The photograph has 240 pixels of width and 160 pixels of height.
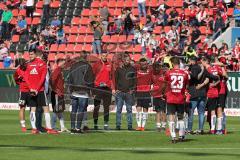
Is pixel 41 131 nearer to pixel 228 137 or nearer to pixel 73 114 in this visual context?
pixel 73 114

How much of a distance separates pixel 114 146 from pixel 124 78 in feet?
21.1

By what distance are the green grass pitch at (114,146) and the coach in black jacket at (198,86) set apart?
105cm

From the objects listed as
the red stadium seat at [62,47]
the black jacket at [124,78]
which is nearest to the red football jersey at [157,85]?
the black jacket at [124,78]

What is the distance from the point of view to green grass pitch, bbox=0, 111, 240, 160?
19.7m

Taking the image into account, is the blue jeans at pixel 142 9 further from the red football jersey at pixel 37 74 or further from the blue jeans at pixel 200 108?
the red football jersey at pixel 37 74

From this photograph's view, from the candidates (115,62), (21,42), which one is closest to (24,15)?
(21,42)

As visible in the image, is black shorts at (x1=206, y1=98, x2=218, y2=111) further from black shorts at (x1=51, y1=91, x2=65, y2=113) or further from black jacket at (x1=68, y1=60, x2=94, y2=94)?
black shorts at (x1=51, y1=91, x2=65, y2=113)

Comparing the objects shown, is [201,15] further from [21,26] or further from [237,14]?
[21,26]

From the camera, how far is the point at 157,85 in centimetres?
2795

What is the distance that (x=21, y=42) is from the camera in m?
50.5

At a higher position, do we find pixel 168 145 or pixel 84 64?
pixel 84 64

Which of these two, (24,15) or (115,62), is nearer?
(115,62)

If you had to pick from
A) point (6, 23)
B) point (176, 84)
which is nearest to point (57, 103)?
point (176, 84)

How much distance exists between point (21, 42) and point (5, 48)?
241cm
